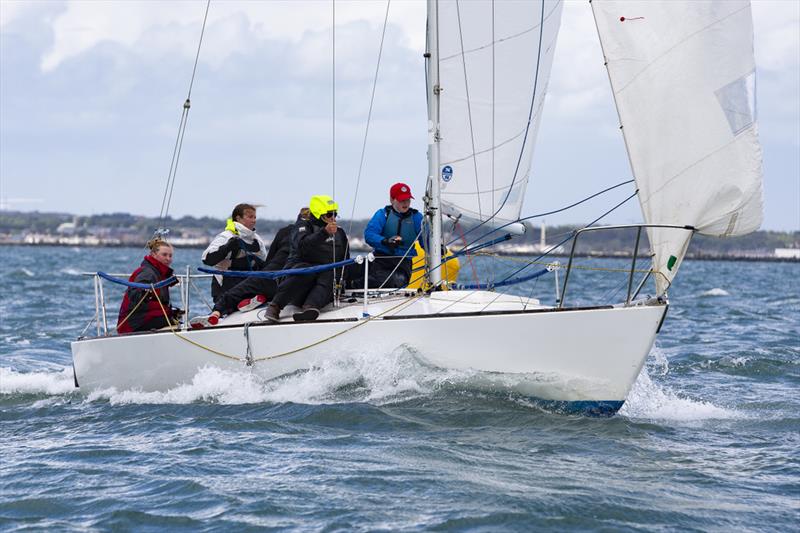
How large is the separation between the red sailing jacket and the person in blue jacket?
1.95m

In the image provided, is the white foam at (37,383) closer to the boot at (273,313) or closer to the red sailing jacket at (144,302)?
the red sailing jacket at (144,302)

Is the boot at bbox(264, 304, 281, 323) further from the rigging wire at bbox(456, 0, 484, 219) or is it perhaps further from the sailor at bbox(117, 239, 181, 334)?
the rigging wire at bbox(456, 0, 484, 219)

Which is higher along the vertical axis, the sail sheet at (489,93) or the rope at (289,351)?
the sail sheet at (489,93)

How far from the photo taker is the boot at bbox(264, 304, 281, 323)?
29.7ft

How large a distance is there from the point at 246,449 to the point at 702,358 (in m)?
7.88

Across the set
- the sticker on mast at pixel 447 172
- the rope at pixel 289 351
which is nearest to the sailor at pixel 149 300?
the rope at pixel 289 351

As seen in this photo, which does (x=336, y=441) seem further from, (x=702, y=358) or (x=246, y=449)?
(x=702, y=358)

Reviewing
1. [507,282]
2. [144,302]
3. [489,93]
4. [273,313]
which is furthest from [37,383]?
[489,93]

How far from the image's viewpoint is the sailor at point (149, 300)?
979cm

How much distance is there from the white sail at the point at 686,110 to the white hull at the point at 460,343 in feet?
2.14

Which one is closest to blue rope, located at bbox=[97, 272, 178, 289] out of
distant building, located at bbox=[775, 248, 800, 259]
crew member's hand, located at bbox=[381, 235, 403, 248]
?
crew member's hand, located at bbox=[381, 235, 403, 248]

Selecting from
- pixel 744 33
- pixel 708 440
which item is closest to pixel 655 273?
Answer: pixel 708 440

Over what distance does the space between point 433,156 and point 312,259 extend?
137 cm

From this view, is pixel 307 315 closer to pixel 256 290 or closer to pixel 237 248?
pixel 256 290
